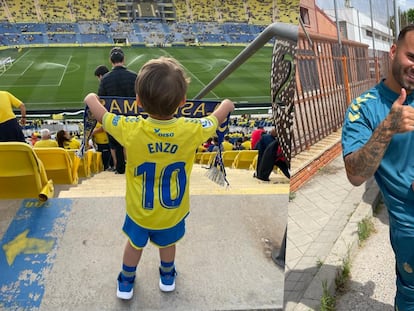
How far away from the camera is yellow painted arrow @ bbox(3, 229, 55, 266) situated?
1016 millimetres

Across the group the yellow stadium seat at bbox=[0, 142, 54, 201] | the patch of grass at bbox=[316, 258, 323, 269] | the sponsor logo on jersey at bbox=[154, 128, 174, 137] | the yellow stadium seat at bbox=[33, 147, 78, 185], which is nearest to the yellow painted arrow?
the yellow stadium seat at bbox=[0, 142, 54, 201]

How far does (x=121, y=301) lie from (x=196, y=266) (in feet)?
0.69

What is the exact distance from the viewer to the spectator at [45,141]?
5.04 feet

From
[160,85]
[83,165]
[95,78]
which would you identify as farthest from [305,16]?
[83,165]

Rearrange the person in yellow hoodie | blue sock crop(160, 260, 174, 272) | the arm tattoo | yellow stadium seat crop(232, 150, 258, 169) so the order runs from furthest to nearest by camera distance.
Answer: yellow stadium seat crop(232, 150, 258, 169)
the person in yellow hoodie
blue sock crop(160, 260, 174, 272)
the arm tattoo

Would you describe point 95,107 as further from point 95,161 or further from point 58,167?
point 58,167

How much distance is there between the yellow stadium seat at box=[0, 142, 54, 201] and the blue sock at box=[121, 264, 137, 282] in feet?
1.30

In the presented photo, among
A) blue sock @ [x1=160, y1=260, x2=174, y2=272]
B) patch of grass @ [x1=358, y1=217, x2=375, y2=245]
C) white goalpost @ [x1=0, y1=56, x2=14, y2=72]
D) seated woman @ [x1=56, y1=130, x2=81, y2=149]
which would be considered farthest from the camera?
white goalpost @ [x1=0, y1=56, x2=14, y2=72]

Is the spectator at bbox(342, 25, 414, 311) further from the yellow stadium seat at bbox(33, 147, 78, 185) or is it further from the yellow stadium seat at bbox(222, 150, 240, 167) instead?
the yellow stadium seat at bbox(33, 147, 78, 185)

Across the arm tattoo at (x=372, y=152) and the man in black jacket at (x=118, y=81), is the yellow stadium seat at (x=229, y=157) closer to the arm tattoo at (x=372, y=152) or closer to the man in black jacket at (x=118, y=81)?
the man in black jacket at (x=118, y=81)

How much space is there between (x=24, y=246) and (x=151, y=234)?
39 cm

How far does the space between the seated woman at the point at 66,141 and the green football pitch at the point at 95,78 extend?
0.36ft

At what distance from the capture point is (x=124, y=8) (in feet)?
4.64

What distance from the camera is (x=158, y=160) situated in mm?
798
